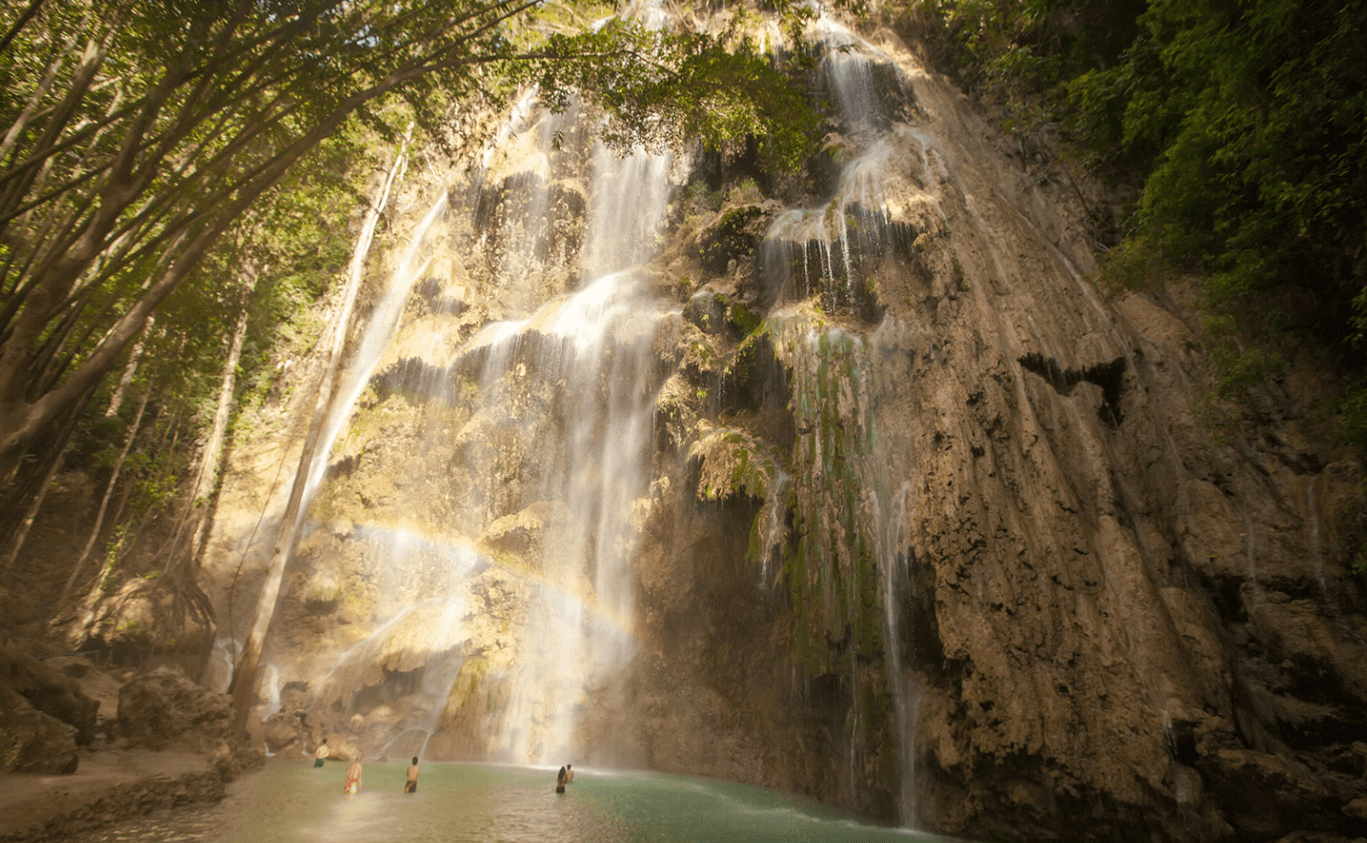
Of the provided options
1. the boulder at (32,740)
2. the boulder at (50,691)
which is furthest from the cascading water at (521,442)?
the boulder at (32,740)

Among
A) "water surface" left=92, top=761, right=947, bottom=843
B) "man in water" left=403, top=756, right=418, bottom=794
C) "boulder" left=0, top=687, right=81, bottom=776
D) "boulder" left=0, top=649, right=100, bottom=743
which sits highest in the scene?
"boulder" left=0, top=649, right=100, bottom=743

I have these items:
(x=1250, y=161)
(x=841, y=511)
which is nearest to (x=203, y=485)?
(x=841, y=511)

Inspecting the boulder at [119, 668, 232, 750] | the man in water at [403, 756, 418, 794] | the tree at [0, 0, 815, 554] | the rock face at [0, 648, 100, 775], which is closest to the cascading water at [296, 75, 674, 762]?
the man in water at [403, 756, 418, 794]

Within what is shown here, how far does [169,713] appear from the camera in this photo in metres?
9.19

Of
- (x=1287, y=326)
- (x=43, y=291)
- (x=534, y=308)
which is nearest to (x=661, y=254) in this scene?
(x=534, y=308)

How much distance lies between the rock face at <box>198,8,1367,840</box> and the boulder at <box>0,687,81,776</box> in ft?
21.1

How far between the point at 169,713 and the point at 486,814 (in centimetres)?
528

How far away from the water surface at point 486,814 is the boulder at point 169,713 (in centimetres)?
106

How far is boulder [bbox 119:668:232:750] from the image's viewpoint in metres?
8.94

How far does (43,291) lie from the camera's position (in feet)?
14.7

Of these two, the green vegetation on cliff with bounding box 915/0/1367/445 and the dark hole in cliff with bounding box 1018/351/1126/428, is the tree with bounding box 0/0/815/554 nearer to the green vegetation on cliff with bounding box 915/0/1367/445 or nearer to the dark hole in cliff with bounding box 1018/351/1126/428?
the green vegetation on cliff with bounding box 915/0/1367/445

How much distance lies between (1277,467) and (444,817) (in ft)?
43.5

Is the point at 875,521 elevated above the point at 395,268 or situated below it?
below

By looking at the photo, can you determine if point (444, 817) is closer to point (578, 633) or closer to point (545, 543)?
point (578, 633)
